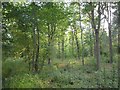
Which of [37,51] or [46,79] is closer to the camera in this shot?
[46,79]

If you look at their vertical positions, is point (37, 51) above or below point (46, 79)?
above

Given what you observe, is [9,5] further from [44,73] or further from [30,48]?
[44,73]

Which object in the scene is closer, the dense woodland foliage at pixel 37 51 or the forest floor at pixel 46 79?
the forest floor at pixel 46 79

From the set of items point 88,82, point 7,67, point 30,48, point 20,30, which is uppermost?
point 20,30

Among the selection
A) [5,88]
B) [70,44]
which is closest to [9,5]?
[5,88]

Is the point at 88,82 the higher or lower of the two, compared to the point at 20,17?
lower

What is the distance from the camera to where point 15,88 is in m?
4.52

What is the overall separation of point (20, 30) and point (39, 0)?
987mm

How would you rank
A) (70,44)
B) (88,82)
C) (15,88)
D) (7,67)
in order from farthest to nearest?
(70,44) < (88,82) < (7,67) < (15,88)

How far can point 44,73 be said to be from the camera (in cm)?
568

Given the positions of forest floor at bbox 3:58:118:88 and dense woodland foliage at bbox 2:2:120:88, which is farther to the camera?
dense woodland foliage at bbox 2:2:120:88

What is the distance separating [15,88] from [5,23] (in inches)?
62.6

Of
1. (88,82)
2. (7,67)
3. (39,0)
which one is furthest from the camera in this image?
(39,0)

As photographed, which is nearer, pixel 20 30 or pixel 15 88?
pixel 15 88
